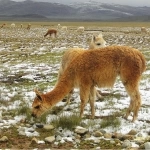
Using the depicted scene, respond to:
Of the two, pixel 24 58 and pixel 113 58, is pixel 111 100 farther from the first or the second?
pixel 24 58

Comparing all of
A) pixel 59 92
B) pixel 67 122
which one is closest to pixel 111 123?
pixel 67 122

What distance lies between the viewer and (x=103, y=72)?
9.25 m

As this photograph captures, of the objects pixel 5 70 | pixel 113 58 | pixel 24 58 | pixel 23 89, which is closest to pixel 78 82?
pixel 113 58

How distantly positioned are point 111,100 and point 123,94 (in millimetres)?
948

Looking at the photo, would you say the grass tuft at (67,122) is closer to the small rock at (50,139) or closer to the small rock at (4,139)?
the small rock at (50,139)

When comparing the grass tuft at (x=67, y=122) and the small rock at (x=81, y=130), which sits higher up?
the grass tuft at (x=67, y=122)

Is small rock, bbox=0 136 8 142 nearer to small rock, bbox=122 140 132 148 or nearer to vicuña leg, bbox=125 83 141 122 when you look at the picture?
small rock, bbox=122 140 132 148

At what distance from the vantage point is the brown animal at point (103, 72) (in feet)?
29.7

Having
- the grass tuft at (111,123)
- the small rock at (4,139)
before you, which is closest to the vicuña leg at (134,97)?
the grass tuft at (111,123)

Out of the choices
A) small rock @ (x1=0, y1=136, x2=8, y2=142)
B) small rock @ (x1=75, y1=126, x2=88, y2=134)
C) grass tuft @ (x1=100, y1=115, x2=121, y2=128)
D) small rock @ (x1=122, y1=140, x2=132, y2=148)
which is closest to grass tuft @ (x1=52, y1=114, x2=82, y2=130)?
small rock @ (x1=75, y1=126, x2=88, y2=134)

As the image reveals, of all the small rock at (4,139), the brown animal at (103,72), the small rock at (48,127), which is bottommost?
the small rock at (4,139)

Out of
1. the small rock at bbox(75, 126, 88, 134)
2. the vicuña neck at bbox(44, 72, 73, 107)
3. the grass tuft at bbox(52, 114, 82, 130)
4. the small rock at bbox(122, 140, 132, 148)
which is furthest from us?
the vicuña neck at bbox(44, 72, 73, 107)

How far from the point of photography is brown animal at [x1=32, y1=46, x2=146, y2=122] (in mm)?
9062

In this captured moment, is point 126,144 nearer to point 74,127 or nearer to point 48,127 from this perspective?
point 74,127
